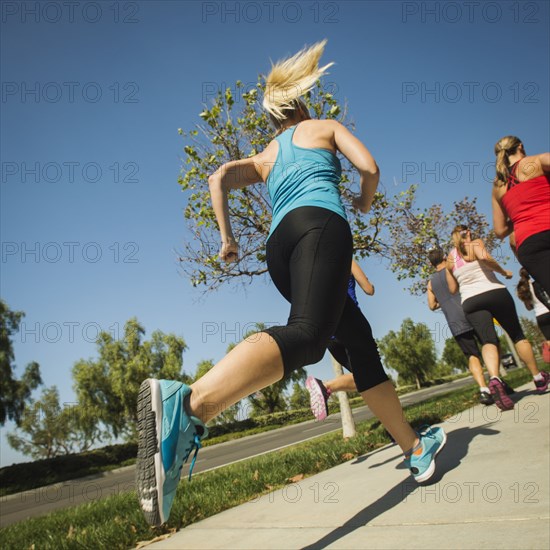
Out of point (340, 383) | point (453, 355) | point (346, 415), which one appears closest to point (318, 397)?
point (340, 383)

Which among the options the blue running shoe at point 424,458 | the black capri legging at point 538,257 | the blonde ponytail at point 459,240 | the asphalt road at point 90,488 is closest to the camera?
A: the blue running shoe at point 424,458

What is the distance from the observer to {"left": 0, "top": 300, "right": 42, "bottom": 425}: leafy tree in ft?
79.4

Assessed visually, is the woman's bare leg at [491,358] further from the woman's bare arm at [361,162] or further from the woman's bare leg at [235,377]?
the woman's bare leg at [235,377]

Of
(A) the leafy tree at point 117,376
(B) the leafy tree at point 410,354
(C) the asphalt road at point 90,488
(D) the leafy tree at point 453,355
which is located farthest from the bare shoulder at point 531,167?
(D) the leafy tree at point 453,355

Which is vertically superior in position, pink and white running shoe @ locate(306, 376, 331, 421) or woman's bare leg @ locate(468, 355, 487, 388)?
pink and white running shoe @ locate(306, 376, 331, 421)

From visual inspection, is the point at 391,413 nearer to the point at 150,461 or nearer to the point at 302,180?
the point at 302,180

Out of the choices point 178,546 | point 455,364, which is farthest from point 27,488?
point 455,364

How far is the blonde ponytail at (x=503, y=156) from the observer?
3115 mm

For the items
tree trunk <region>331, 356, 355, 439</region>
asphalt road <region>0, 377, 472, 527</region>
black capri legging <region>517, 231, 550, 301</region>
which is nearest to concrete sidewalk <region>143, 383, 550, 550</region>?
black capri legging <region>517, 231, 550, 301</region>

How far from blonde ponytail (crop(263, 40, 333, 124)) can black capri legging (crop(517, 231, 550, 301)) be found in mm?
1733

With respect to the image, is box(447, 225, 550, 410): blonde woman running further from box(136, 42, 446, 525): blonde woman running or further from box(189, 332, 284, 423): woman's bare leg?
box(189, 332, 284, 423): woman's bare leg

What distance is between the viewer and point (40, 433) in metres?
42.5

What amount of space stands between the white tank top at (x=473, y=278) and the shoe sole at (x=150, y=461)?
4347mm

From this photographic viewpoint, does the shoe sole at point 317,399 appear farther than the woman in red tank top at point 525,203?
Yes
